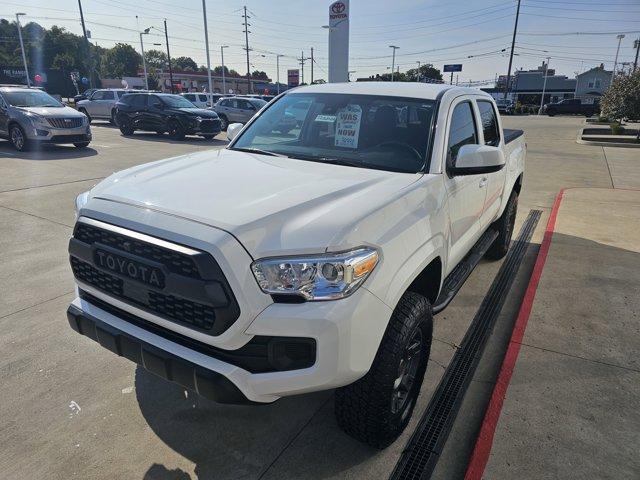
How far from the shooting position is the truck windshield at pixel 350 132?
295 centimetres

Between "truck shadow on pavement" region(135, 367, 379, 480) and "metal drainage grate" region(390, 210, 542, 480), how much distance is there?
221 millimetres

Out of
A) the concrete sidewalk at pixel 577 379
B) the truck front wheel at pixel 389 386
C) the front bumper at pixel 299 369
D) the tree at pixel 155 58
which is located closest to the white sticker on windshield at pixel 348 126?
the truck front wheel at pixel 389 386

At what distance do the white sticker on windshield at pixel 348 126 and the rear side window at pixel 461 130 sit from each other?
2.10 ft

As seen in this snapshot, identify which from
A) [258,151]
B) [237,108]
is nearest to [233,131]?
[258,151]

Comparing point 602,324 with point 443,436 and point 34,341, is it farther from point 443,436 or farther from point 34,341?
point 34,341

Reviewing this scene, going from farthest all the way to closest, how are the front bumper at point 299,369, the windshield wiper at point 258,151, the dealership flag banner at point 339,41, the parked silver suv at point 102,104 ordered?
the parked silver suv at point 102,104 < the dealership flag banner at point 339,41 < the windshield wiper at point 258,151 < the front bumper at point 299,369

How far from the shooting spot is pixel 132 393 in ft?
9.37

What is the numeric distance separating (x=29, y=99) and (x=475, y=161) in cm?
1396

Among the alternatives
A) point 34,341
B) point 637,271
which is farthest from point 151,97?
point 637,271

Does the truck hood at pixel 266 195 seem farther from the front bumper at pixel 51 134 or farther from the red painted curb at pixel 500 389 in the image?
the front bumper at pixel 51 134

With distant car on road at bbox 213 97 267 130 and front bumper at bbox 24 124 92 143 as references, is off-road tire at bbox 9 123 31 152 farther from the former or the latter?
distant car on road at bbox 213 97 267 130

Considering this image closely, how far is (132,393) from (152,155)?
11.0m

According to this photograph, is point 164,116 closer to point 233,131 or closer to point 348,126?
point 233,131

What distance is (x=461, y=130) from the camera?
3400 mm
